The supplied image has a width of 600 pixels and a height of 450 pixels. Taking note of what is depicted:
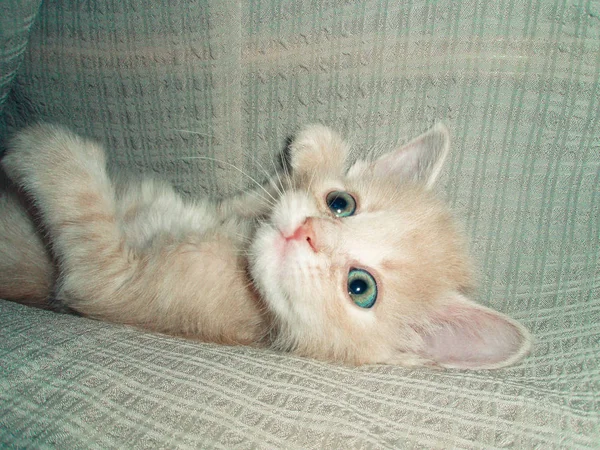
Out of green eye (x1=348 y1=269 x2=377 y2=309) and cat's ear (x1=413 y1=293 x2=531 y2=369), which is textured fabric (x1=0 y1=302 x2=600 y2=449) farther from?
green eye (x1=348 y1=269 x2=377 y2=309)

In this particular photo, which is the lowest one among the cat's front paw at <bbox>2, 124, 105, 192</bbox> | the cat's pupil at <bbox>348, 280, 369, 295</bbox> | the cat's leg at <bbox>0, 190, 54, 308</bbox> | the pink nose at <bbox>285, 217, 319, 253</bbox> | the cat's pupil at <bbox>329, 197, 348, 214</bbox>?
the cat's leg at <bbox>0, 190, 54, 308</bbox>

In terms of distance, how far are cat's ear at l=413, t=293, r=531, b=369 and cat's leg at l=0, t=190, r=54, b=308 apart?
1.07 meters

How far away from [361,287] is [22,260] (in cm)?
99

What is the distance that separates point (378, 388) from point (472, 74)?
32.9 inches

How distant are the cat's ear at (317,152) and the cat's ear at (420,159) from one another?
0.12 meters

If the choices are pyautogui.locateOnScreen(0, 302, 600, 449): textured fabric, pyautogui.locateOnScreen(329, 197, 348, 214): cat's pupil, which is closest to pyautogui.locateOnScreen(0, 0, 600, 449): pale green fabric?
pyautogui.locateOnScreen(0, 302, 600, 449): textured fabric

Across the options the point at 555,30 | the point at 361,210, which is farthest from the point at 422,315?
the point at 555,30

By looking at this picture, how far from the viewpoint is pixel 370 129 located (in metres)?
1.29

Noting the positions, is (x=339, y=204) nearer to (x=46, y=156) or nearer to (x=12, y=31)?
(x=46, y=156)

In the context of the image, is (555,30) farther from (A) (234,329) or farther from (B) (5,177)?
(B) (5,177)

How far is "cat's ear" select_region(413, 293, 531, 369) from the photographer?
A: 3.16 feet

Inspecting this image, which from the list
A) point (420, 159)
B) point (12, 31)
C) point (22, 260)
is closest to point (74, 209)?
point (22, 260)

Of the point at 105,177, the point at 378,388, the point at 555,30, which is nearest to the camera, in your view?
the point at 378,388

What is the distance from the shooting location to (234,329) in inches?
46.9
